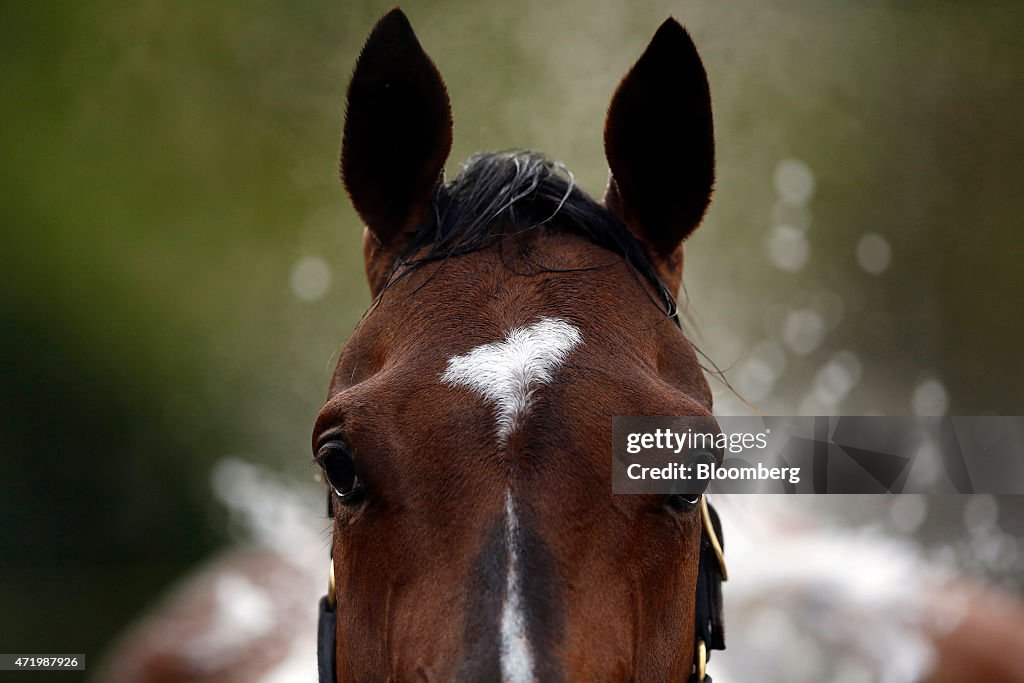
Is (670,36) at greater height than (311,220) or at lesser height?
lesser

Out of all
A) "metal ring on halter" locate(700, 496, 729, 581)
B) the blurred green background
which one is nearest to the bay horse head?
"metal ring on halter" locate(700, 496, 729, 581)

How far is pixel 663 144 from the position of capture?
1941 mm

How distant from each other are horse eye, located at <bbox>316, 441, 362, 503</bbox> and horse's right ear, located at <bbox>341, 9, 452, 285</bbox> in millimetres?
576

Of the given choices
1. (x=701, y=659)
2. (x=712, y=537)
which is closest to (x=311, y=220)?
(x=712, y=537)

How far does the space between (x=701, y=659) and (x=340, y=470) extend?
0.87 m

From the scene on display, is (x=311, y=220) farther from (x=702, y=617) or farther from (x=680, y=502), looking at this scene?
(x=680, y=502)

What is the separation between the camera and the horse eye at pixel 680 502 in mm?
1520

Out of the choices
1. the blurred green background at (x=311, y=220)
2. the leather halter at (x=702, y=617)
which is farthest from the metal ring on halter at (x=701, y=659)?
the blurred green background at (x=311, y=220)

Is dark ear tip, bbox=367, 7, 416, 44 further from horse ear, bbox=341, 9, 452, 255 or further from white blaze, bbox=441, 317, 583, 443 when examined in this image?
white blaze, bbox=441, 317, 583, 443

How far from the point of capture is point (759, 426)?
7.14 ft

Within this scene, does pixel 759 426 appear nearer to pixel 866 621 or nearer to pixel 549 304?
pixel 549 304

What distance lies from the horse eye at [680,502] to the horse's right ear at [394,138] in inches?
34.1

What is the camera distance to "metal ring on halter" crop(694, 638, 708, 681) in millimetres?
1780

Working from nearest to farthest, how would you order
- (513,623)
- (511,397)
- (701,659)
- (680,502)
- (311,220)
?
(513,623) → (511,397) → (680,502) → (701,659) → (311,220)
